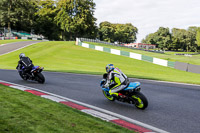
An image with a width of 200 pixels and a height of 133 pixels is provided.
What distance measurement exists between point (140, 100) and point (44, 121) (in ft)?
10.6

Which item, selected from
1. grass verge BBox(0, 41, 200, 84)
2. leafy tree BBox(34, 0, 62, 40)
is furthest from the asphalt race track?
leafy tree BBox(34, 0, 62, 40)

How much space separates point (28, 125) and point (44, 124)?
0.33 m

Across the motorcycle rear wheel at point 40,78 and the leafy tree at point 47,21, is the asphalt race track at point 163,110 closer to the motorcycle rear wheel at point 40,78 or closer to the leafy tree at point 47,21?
the motorcycle rear wheel at point 40,78

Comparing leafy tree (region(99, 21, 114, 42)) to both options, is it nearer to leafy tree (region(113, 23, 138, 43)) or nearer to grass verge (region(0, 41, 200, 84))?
leafy tree (region(113, 23, 138, 43))

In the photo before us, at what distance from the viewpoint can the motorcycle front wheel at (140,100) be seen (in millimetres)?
6484

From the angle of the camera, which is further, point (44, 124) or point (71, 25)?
point (71, 25)

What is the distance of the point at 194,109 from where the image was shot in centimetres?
670

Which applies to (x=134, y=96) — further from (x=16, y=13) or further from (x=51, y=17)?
(x=51, y=17)

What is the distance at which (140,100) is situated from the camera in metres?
6.60

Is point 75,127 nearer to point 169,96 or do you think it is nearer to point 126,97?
point 126,97

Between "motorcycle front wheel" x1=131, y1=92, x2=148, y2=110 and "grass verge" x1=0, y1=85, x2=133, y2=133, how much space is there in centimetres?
198

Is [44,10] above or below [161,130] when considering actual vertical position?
above

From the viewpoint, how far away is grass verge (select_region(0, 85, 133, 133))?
13.5 feet

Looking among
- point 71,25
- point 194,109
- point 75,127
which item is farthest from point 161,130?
point 71,25
